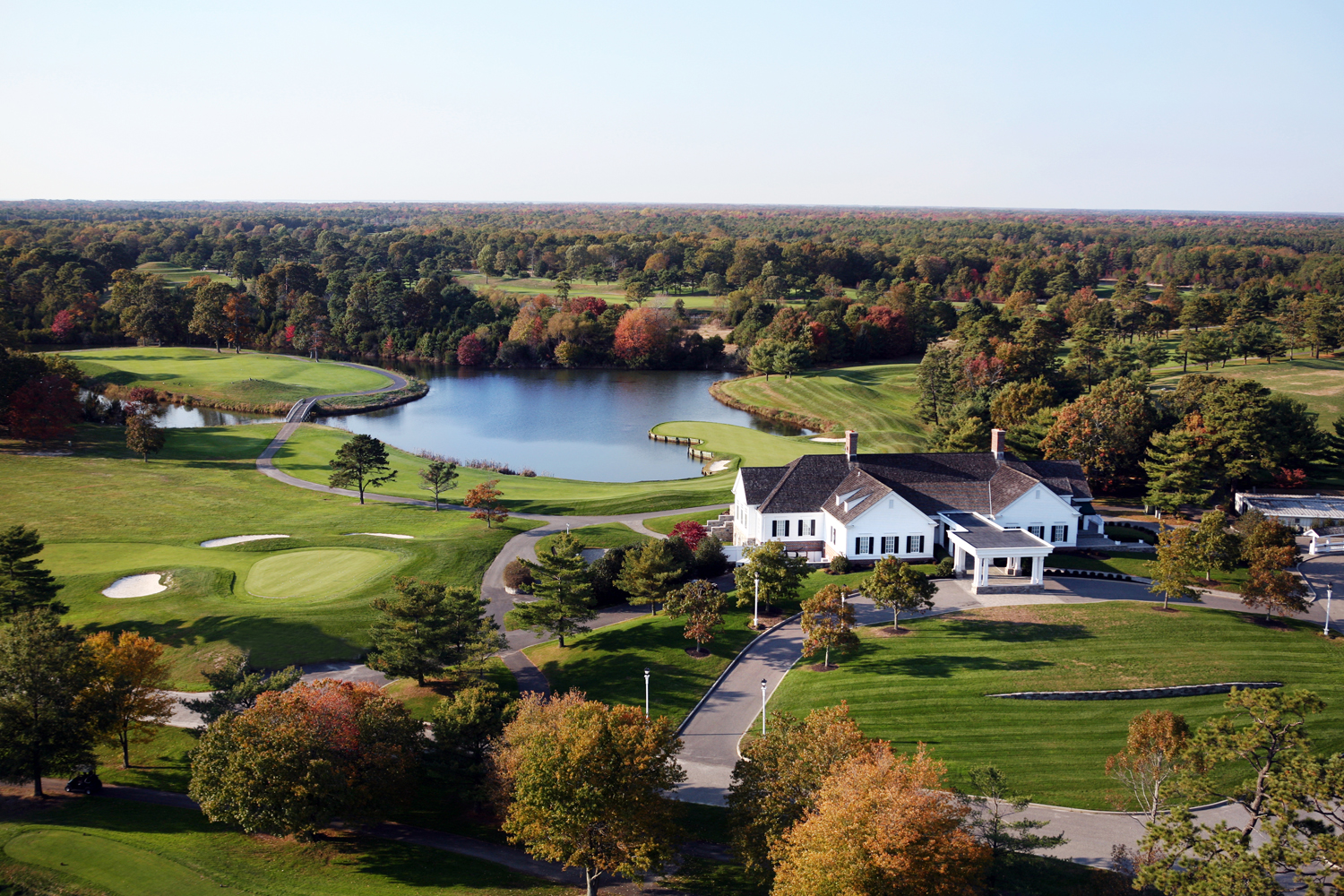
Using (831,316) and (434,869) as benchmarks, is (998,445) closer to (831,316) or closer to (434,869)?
(434,869)

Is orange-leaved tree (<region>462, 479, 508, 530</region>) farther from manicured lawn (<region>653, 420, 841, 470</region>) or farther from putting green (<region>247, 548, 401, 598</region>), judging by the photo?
manicured lawn (<region>653, 420, 841, 470</region>)

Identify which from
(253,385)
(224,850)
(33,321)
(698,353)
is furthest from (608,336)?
(224,850)

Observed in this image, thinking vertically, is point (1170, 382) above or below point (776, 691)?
above

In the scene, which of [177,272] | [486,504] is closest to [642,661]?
[486,504]

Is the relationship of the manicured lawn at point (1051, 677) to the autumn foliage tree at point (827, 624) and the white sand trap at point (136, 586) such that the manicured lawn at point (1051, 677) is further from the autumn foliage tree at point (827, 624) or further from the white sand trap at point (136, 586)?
the white sand trap at point (136, 586)

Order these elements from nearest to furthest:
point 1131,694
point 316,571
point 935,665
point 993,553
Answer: point 1131,694 → point 935,665 → point 993,553 → point 316,571

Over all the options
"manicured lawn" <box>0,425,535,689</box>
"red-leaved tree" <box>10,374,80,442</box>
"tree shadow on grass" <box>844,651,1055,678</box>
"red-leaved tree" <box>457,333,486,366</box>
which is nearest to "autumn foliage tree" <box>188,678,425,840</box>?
"manicured lawn" <box>0,425,535,689</box>

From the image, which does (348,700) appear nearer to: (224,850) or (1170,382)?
(224,850)
